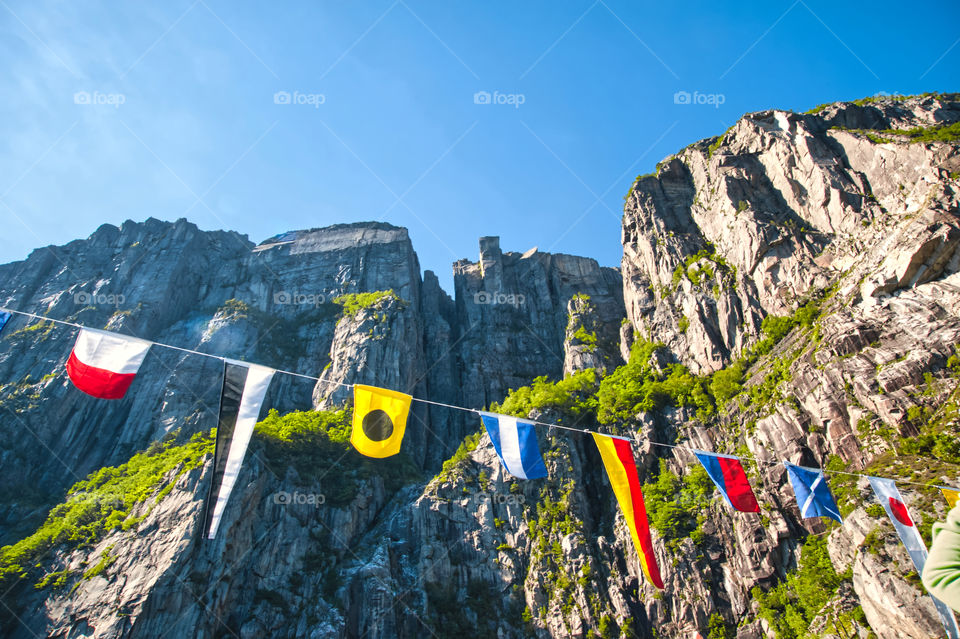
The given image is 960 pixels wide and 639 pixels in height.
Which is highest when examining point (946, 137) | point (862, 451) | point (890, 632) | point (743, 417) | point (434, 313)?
point (434, 313)

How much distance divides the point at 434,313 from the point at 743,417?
37.6 m

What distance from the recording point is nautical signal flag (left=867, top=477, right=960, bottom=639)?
1402 centimetres

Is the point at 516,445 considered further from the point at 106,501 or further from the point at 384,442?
the point at 106,501

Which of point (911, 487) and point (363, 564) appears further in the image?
point (363, 564)

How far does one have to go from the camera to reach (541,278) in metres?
59.7

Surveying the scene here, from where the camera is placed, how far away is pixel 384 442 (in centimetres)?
1551

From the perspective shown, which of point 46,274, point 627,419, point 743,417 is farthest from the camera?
point 46,274

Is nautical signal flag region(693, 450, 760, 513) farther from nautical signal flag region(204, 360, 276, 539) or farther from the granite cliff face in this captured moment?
nautical signal flag region(204, 360, 276, 539)

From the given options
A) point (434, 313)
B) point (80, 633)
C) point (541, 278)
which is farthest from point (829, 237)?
point (80, 633)

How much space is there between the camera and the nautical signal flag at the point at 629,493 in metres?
15.8

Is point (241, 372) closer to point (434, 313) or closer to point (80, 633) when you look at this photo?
point (80, 633)

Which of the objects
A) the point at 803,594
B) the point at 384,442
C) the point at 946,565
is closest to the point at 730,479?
the point at 803,594

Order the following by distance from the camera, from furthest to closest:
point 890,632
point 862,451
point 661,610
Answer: point 661,610 < point 862,451 < point 890,632

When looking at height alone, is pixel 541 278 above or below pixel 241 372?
above
